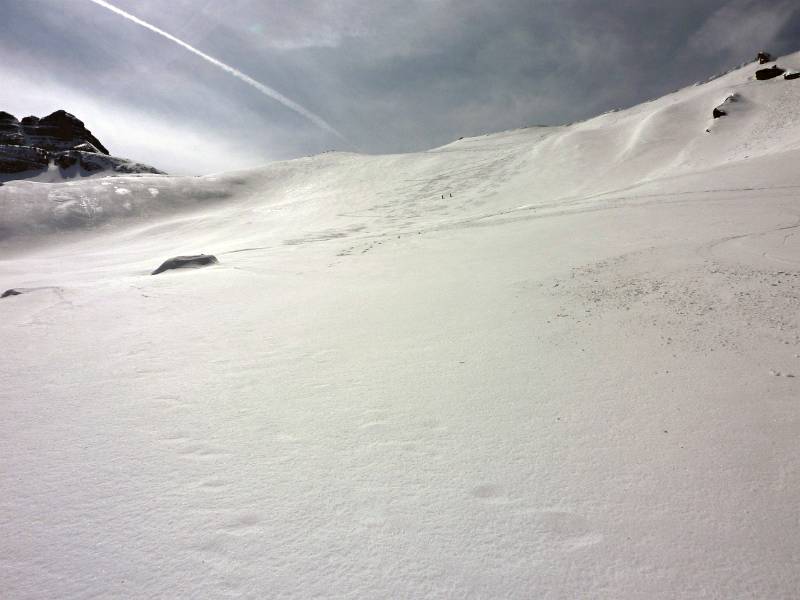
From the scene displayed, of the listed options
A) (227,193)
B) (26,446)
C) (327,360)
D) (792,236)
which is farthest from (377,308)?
(227,193)

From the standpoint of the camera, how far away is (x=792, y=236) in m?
4.81

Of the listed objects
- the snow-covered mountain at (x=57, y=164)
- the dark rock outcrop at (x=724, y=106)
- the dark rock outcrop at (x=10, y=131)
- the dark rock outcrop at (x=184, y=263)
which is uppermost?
the dark rock outcrop at (x=10, y=131)

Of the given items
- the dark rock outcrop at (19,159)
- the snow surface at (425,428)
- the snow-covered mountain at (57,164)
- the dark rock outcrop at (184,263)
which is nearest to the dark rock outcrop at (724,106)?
the snow surface at (425,428)

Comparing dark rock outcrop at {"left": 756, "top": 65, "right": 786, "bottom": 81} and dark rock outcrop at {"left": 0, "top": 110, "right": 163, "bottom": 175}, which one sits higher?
dark rock outcrop at {"left": 0, "top": 110, "right": 163, "bottom": 175}

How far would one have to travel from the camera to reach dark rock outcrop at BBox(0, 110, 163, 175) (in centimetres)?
3719

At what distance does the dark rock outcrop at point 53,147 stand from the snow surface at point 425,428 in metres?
42.0

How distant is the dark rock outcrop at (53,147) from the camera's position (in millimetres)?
37188

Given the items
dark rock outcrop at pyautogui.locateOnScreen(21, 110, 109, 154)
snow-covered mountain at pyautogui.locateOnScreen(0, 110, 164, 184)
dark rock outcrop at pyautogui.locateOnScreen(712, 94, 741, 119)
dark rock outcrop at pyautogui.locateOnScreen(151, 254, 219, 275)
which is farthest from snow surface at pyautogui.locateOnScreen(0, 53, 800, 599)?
dark rock outcrop at pyautogui.locateOnScreen(21, 110, 109, 154)

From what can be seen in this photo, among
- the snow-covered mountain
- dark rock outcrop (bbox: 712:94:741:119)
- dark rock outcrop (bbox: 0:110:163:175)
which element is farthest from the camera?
dark rock outcrop (bbox: 0:110:163:175)

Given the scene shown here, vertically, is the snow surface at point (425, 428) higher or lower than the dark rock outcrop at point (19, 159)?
lower

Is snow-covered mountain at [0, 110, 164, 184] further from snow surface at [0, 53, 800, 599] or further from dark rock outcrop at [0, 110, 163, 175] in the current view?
snow surface at [0, 53, 800, 599]

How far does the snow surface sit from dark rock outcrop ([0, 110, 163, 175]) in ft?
138

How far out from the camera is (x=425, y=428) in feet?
7.07

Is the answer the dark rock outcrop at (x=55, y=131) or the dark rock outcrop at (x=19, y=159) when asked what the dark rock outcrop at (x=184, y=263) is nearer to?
the dark rock outcrop at (x=19, y=159)
